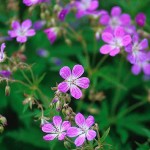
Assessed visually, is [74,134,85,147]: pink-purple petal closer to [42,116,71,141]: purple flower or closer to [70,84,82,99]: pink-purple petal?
[42,116,71,141]: purple flower

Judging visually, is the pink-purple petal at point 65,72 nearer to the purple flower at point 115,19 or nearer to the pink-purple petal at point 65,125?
the pink-purple petal at point 65,125

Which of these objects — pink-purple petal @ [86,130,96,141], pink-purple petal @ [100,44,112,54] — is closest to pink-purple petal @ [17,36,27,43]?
pink-purple petal @ [100,44,112,54]

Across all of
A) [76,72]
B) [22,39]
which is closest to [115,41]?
[76,72]

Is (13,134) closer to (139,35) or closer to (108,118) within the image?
(108,118)

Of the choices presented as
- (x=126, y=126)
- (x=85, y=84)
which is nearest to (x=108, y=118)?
(x=126, y=126)

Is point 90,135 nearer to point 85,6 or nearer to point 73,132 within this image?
point 73,132

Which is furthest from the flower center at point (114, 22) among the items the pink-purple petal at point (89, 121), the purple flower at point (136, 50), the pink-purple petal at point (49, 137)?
the pink-purple petal at point (49, 137)
